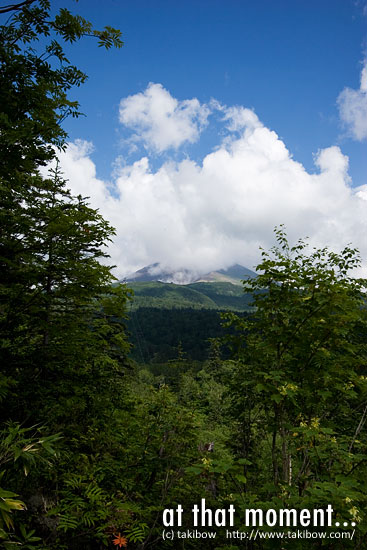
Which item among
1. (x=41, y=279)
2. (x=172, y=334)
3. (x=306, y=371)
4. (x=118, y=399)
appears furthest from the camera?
(x=172, y=334)

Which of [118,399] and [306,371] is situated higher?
[306,371]

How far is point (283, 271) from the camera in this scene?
493cm

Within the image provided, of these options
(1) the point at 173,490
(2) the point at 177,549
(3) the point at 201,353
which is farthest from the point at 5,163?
(3) the point at 201,353

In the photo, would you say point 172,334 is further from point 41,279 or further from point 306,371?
point 306,371

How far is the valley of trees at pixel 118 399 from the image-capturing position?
3.50 meters

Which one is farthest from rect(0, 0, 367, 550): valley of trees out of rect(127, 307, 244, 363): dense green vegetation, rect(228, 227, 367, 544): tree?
rect(127, 307, 244, 363): dense green vegetation

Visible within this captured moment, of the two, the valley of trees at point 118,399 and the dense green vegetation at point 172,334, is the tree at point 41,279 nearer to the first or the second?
the valley of trees at point 118,399

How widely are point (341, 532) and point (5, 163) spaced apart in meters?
6.33

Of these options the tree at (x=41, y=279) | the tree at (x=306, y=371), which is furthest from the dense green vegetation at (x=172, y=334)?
the tree at (x=306, y=371)

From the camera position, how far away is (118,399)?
8.30 metres

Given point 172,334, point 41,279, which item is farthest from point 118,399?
point 172,334

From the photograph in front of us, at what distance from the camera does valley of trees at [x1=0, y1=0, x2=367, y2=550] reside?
3502 millimetres

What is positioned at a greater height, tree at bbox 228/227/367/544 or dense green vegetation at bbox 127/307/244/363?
tree at bbox 228/227/367/544

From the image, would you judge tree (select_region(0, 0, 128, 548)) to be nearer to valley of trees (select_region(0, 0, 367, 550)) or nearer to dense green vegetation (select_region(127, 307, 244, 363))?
valley of trees (select_region(0, 0, 367, 550))
